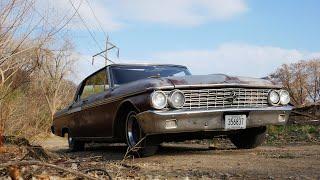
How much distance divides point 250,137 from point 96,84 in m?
2.81

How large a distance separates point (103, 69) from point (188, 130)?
2574mm

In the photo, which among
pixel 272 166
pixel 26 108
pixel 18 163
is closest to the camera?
pixel 18 163

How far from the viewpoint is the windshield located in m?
7.40

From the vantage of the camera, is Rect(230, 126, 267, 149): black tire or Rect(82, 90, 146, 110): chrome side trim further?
Rect(230, 126, 267, 149): black tire

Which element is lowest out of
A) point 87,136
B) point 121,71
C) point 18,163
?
point 87,136

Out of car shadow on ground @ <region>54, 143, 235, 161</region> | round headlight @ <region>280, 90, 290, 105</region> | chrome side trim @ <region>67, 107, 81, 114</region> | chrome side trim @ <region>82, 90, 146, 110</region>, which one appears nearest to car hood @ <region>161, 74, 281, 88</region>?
round headlight @ <region>280, 90, 290, 105</region>

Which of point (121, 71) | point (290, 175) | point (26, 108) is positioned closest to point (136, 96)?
point (121, 71)

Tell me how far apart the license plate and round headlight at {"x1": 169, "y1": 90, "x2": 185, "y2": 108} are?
60cm

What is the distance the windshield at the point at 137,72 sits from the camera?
7.40 meters

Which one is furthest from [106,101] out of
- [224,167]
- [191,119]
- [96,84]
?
[224,167]

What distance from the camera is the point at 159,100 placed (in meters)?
5.80

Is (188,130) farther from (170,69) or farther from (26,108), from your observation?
(26,108)

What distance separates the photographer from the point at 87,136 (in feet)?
27.1

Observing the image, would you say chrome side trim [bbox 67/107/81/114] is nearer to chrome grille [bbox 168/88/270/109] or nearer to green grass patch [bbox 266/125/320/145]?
chrome grille [bbox 168/88/270/109]
